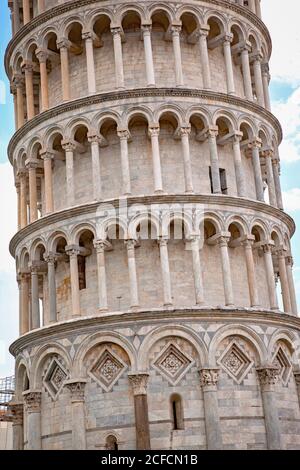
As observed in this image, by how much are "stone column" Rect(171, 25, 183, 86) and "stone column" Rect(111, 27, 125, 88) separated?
1.85 meters

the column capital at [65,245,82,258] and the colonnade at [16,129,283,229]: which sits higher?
the colonnade at [16,129,283,229]

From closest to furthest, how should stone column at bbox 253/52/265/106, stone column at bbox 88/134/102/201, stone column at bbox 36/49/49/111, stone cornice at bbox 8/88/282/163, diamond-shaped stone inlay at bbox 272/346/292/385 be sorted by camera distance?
diamond-shaped stone inlay at bbox 272/346/292/385
stone column at bbox 88/134/102/201
stone cornice at bbox 8/88/282/163
stone column at bbox 36/49/49/111
stone column at bbox 253/52/265/106

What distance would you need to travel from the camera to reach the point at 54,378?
1059 inches

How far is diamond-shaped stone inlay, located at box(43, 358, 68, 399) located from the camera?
26562mm

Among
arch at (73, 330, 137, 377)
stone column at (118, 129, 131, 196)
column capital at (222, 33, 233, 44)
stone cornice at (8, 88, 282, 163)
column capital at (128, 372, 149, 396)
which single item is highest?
column capital at (222, 33, 233, 44)

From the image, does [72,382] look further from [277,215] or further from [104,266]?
[277,215]

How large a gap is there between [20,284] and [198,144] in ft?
26.1

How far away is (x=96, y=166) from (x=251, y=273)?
6177 millimetres

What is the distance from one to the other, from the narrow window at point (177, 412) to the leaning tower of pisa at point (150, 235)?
4 centimetres

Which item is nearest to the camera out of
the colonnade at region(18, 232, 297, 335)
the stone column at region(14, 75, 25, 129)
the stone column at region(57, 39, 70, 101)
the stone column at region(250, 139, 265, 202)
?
the colonnade at region(18, 232, 297, 335)

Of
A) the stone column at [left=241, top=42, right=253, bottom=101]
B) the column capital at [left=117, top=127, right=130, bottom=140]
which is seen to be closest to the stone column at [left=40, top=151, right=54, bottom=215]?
the column capital at [left=117, top=127, right=130, bottom=140]

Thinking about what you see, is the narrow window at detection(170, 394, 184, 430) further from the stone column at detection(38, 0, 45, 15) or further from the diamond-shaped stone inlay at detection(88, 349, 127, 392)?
the stone column at detection(38, 0, 45, 15)

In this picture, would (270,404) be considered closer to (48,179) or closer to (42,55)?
(48,179)

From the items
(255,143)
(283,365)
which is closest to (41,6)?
(255,143)
